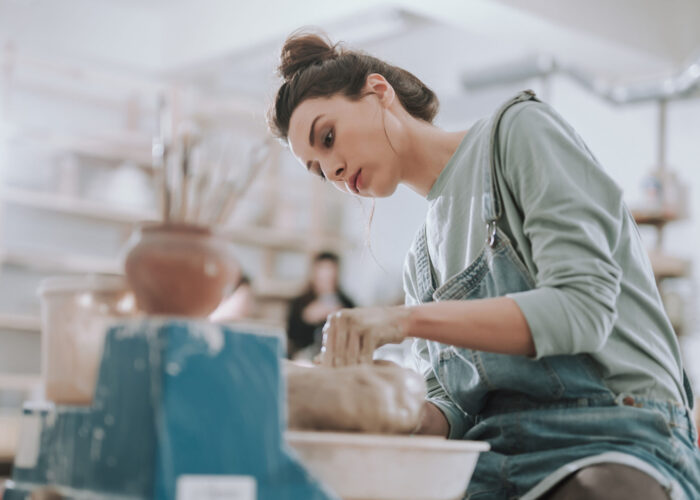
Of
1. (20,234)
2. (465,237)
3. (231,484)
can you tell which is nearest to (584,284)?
(465,237)

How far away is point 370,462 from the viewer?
34.3 inches

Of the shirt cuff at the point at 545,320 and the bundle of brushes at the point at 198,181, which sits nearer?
the bundle of brushes at the point at 198,181

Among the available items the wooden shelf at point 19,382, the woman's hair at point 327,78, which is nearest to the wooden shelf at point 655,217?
the wooden shelf at point 19,382

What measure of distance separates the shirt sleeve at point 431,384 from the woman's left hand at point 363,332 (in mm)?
386

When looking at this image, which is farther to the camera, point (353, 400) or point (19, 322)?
point (19, 322)

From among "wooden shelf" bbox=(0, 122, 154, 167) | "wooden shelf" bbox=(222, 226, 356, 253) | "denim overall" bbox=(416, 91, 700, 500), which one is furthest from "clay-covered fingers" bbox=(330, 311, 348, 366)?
"wooden shelf" bbox=(222, 226, 356, 253)

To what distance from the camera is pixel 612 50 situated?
5.40 m

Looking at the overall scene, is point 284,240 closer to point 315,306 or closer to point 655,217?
point 315,306

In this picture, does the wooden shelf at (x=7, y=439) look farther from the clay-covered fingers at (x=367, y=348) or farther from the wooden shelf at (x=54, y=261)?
the wooden shelf at (x=54, y=261)

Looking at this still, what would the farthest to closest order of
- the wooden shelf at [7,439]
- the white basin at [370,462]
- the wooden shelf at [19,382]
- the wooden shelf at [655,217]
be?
the wooden shelf at [19,382] → the wooden shelf at [655,217] → the wooden shelf at [7,439] → the white basin at [370,462]

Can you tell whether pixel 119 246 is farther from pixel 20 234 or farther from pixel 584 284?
pixel 584 284

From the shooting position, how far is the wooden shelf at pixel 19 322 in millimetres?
5641

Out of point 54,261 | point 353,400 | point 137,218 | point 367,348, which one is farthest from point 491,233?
point 137,218

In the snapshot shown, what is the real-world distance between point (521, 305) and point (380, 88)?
57 cm
